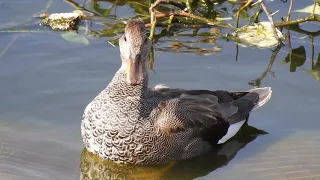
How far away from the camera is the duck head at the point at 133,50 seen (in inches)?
300

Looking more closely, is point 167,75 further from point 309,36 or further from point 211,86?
point 309,36

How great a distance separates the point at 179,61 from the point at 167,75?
0.42 metres

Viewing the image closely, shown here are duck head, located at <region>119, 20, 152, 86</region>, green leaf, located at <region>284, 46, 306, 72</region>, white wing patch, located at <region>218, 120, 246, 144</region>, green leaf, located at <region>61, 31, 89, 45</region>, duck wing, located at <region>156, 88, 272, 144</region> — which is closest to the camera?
duck head, located at <region>119, 20, 152, 86</region>

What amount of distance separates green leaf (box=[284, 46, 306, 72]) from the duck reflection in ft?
6.74

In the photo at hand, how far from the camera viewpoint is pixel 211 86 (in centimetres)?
929

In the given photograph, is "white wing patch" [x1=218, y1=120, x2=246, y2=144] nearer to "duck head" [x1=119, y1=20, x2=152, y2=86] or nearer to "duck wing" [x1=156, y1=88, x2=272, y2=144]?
"duck wing" [x1=156, y1=88, x2=272, y2=144]

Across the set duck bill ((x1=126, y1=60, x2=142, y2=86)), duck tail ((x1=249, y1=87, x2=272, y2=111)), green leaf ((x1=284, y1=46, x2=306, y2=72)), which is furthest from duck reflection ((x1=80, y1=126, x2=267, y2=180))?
green leaf ((x1=284, y1=46, x2=306, y2=72))

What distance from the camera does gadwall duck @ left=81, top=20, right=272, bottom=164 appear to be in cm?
769

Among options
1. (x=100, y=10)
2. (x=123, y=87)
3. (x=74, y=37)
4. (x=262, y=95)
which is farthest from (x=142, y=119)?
(x=100, y=10)

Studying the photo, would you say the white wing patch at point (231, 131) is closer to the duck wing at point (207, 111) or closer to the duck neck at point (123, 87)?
the duck wing at point (207, 111)

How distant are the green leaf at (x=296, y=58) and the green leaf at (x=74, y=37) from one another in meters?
2.68

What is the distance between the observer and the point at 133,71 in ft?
25.1

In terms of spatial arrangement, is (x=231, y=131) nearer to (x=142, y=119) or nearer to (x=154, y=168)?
(x=154, y=168)

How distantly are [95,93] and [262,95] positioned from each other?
6.43ft
